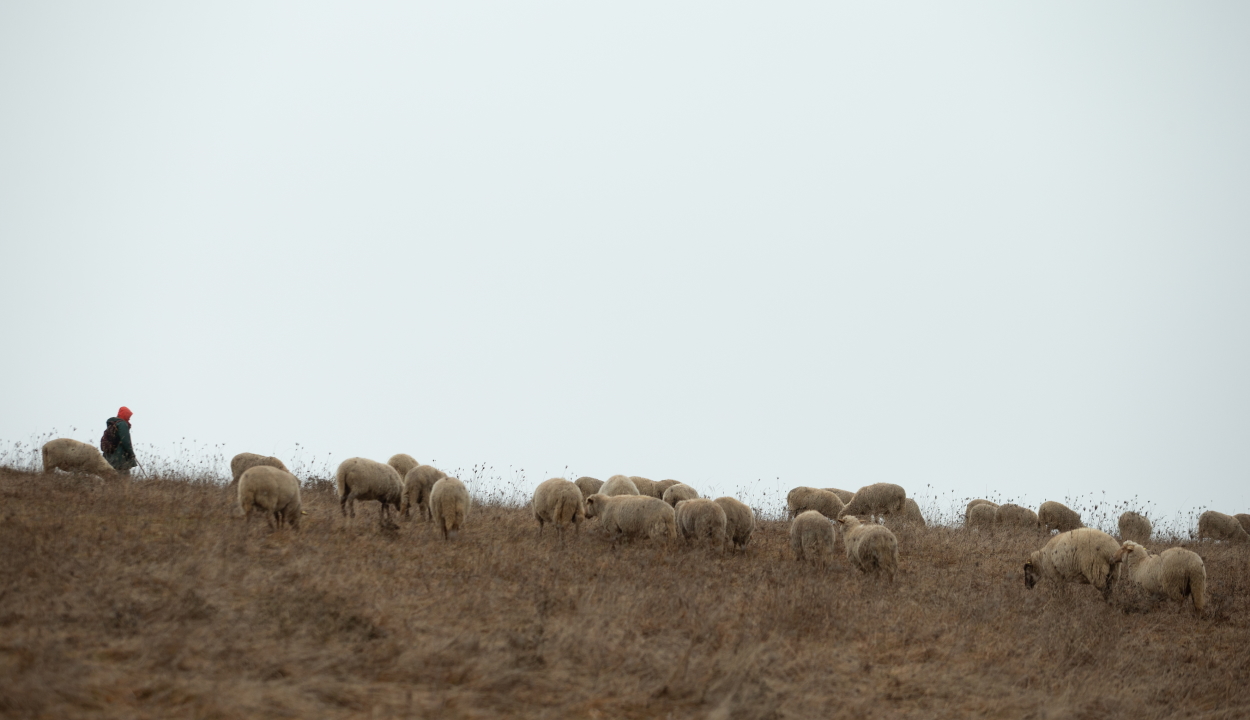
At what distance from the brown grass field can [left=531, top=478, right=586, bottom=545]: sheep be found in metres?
0.97

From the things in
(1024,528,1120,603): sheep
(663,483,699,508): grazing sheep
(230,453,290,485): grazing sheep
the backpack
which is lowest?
(1024,528,1120,603): sheep

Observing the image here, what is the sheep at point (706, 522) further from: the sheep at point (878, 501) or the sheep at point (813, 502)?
the sheep at point (878, 501)

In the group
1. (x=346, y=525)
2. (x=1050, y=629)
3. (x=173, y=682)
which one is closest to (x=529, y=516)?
(x=346, y=525)

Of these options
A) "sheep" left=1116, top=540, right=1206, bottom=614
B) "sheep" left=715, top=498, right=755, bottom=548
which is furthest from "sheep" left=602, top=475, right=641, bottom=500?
"sheep" left=1116, top=540, right=1206, bottom=614

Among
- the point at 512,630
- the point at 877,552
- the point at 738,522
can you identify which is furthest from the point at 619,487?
the point at 512,630

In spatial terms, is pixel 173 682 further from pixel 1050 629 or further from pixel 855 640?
pixel 1050 629

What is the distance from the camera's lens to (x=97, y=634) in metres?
6.43

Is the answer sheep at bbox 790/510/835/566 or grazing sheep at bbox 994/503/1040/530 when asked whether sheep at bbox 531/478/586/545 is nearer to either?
sheep at bbox 790/510/835/566

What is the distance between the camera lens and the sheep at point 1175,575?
12.1 metres

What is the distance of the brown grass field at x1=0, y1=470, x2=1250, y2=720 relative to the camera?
Answer: 6.11 meters

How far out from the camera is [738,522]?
46.0 ft

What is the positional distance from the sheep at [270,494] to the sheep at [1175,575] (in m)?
12.4

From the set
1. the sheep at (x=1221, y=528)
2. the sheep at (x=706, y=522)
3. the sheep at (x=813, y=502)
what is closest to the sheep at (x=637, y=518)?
the sheep at (x=706, y=522)

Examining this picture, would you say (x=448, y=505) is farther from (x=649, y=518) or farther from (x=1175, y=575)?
(x=1175, y=575)
